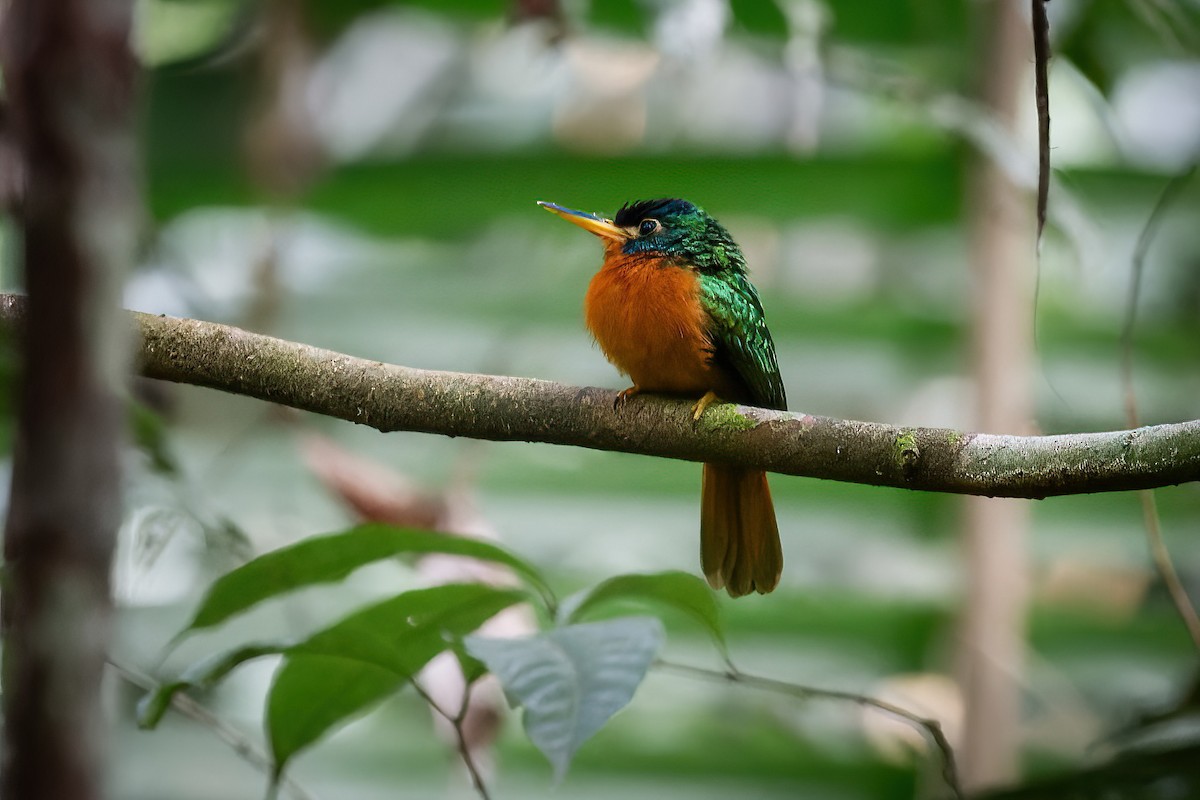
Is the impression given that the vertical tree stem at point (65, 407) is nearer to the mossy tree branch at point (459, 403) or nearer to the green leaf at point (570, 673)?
the green leaf at point (570, 673)

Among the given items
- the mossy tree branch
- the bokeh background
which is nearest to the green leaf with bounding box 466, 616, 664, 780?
the mossy tree branch

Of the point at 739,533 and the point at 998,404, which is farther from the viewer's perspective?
the point at 998,404

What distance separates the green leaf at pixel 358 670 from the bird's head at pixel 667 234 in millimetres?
1087

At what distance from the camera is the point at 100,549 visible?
20.1 inches

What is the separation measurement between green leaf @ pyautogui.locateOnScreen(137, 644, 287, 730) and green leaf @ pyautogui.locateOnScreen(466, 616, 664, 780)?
1.03ft

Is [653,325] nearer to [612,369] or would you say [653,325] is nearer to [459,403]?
[459,403]

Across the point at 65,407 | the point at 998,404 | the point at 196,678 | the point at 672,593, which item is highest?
the point at 65,407

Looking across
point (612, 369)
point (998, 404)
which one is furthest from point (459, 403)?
point (998, 404)

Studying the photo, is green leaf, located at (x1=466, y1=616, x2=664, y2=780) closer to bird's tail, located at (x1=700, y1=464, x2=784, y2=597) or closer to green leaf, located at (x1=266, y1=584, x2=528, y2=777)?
green leaf, located at (x1=266, y1=584, x2=528, y2=777)

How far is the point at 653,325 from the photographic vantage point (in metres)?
2.29

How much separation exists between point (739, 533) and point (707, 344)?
39 cm

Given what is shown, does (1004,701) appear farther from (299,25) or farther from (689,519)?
(299,25)

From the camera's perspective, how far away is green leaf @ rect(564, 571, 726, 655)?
1633 millimetres

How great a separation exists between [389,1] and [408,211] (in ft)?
1.92
